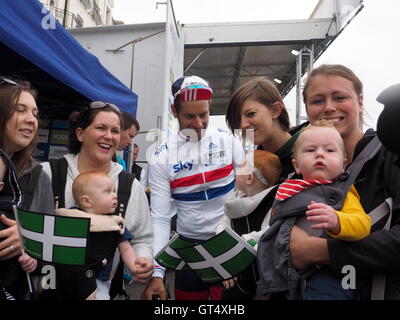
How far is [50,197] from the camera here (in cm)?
131

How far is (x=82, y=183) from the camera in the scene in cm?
135

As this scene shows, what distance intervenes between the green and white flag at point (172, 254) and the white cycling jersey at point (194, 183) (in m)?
0.46

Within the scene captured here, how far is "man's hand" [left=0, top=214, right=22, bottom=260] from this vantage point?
1.06 m

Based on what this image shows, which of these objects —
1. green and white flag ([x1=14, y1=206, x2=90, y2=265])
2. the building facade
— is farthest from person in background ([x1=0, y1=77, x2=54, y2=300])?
the building facade

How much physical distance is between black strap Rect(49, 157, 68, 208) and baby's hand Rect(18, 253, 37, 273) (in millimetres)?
302

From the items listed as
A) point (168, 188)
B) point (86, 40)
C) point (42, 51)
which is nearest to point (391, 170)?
point (168, 188)

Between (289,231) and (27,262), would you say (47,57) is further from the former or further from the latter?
(289,231)

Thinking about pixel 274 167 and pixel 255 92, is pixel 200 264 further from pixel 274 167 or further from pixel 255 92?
pixel 255 92

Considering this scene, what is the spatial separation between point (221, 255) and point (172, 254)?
0.23m

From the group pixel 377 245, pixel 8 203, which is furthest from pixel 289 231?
pixel 8 203

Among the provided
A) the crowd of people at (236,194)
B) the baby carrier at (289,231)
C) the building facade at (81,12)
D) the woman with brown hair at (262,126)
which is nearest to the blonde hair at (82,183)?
the crowd of people at (236,194)

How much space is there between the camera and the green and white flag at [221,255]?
969mm

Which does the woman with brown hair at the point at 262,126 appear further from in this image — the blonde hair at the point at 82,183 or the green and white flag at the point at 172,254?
the blonde hair at the point at 82,183
